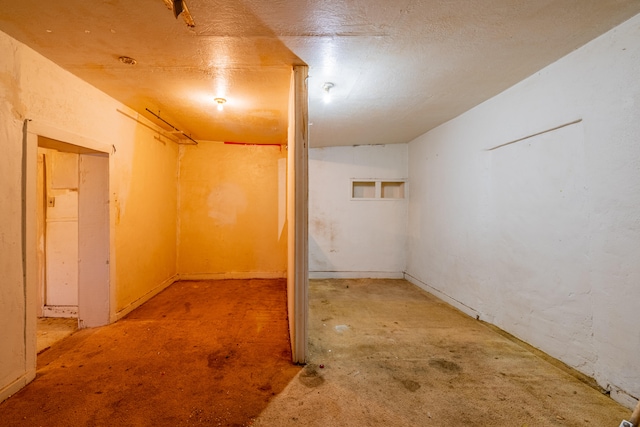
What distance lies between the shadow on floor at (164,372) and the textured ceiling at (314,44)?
2.51 metres

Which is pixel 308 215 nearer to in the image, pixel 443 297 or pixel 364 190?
pixel 443 297

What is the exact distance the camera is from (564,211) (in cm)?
228

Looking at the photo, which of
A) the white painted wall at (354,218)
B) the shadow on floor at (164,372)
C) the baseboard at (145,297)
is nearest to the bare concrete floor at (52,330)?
the shadow on floor at (164,372)

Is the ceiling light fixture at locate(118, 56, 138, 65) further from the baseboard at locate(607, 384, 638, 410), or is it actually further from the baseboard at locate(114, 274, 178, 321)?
the baseboard at locate(607, 384, 638, 410)

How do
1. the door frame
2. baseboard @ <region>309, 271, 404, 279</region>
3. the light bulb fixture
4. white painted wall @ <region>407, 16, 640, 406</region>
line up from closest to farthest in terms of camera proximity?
white painted wall @ <region>407, 16, 640, 406</region> < the door frame < the light bulb fixture < baseboard @ <region>309, 271, 404, 279</region>

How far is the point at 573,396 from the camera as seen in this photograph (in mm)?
1918

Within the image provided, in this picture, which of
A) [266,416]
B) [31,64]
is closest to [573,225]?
[266,416]

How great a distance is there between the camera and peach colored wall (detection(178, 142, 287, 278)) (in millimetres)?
5094

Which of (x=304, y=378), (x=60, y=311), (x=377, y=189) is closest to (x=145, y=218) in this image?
(x=60, y=311)

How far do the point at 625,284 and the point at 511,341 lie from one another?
1.19 m

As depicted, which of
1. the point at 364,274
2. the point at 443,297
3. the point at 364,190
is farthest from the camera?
the point at 364,190

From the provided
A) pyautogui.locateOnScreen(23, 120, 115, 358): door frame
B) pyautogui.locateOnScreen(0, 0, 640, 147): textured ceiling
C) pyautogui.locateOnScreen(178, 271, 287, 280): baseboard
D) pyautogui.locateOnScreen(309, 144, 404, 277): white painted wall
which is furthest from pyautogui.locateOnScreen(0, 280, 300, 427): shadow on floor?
pyautogui.locateOnScreen(0, 0, 640, 147): textured ceiling

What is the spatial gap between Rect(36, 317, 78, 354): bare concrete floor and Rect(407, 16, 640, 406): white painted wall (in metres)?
4.57

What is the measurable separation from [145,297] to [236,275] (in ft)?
5.16
